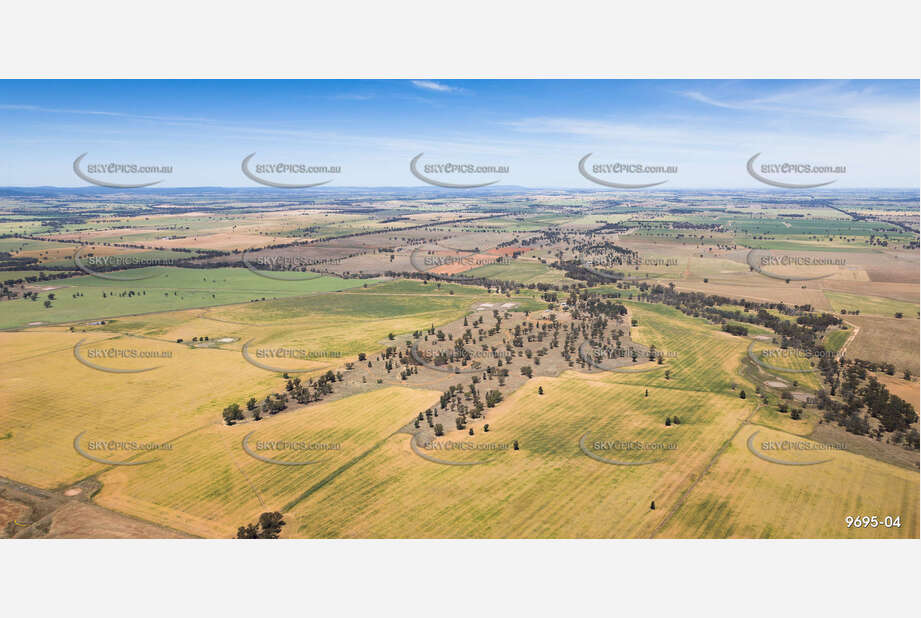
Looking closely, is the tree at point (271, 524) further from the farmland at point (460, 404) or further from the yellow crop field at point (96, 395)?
the yellow crop field at point (96, 395)

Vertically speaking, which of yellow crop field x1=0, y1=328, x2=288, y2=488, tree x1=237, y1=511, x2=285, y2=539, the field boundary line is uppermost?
the field boundary line

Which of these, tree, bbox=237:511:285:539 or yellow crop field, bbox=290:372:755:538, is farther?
yellow crop field, bbox=290:372:755:538

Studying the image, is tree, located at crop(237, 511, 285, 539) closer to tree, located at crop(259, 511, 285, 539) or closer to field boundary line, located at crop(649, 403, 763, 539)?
tree, located at crop(259, 511, 285, 539)

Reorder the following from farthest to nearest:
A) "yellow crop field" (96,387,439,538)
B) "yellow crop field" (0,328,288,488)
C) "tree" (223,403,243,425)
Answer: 1. "tree" (223,403,243,425)
2. "yellow crop field" (0,328,288,488)
3. "yellow crop field" (96,387,439,538)

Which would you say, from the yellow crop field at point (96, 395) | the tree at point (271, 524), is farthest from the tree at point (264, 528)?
the yellow crop field at point (96, 395)

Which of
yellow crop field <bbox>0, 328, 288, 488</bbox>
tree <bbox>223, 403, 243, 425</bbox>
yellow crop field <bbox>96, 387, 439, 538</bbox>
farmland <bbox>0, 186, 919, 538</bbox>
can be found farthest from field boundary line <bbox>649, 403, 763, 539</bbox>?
yellow crop field <bbox>0, 328, 288, 488</bbox>

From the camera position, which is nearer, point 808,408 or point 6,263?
point 808,408

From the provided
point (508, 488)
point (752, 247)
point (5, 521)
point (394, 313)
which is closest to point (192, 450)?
point (5, 521)

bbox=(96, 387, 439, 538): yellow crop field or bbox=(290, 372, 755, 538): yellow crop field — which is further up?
bbox=(290, 372, 755, 538): yellow crop field

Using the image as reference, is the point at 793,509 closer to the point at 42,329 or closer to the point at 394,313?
the point at 394,313

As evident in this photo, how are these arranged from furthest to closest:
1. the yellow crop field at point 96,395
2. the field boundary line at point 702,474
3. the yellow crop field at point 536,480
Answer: the yellow crop field at point 96,395, the yellow crop field at point 536,480, the field boundary line at point 702,474

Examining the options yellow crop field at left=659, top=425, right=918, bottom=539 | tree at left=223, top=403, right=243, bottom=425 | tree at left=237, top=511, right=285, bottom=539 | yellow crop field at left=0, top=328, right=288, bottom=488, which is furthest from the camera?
tree at left=223, top=403, right=243, bottom=425
